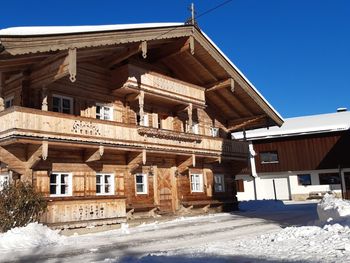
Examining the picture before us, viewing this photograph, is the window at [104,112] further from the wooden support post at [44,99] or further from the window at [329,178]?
the window at [329,178]

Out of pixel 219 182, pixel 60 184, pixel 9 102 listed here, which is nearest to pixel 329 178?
pixel 219 182

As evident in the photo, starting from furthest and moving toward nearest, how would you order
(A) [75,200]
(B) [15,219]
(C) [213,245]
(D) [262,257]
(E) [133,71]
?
(E) [133,71] < (A) [75,200] < (B) [15,219] < (C) [213,245] < (D) [262,257]

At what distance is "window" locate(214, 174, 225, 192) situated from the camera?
2859 cm

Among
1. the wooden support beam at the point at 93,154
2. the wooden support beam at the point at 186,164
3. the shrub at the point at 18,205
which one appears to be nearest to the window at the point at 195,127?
the wooden support beam at the point at 186,164

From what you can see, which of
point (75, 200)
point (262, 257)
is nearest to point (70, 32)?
point (75, 200)

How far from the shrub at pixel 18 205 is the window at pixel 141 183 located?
6.79 m

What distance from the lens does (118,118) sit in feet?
72.7

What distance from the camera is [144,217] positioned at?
2205 centimetres

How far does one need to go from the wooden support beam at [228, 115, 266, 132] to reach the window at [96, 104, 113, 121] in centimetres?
1199

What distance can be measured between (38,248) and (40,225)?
2129 millimetres

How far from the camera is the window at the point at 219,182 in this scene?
93.8 feet

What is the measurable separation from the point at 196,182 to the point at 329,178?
18679 millimetres

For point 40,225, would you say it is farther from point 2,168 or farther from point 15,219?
point 2,168

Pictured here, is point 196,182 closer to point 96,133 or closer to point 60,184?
point 96,133
